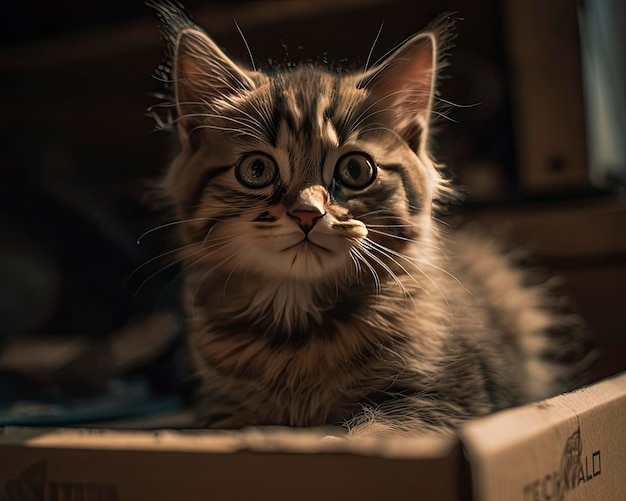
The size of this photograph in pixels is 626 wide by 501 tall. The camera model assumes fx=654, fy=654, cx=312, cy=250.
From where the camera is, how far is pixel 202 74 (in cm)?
83

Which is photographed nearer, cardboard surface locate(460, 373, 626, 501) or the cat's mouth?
cardboard surface locate(460, 373, 626, 501)

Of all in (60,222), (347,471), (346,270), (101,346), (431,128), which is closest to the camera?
(347,471)

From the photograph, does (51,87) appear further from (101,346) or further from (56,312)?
(101,346)

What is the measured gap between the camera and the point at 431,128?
926 millimetres

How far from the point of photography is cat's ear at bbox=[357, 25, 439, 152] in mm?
821

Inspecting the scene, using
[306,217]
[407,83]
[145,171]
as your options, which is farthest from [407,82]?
[145,171]

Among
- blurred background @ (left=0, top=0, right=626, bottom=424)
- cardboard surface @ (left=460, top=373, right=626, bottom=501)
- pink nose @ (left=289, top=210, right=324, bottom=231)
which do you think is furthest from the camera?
blurred background @ (left=0, top=0, right=626, bottom=424)

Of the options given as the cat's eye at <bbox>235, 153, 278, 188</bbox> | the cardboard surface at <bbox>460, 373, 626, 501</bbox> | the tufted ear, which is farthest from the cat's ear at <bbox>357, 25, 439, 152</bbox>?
the cardboard surface at <bbox>460, 373, 626, 501</bbox>

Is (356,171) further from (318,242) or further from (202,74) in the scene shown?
(202,74)

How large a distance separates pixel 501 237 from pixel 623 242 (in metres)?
0.27

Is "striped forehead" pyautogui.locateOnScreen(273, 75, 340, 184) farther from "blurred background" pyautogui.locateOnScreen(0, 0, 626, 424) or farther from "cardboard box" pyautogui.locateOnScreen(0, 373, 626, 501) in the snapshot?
"blurred background" pyautogui.locateOnScreen(0, 0, 626, 424)

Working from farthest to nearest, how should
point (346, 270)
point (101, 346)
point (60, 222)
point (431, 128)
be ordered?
point (60, 222)
point (101, 346)
point (431, 128)
point (346, 270)

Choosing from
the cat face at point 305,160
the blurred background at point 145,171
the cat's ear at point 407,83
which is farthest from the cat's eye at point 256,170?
the blurred background at point 145,171

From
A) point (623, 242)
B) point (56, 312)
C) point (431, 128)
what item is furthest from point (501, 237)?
point (56, 312)
